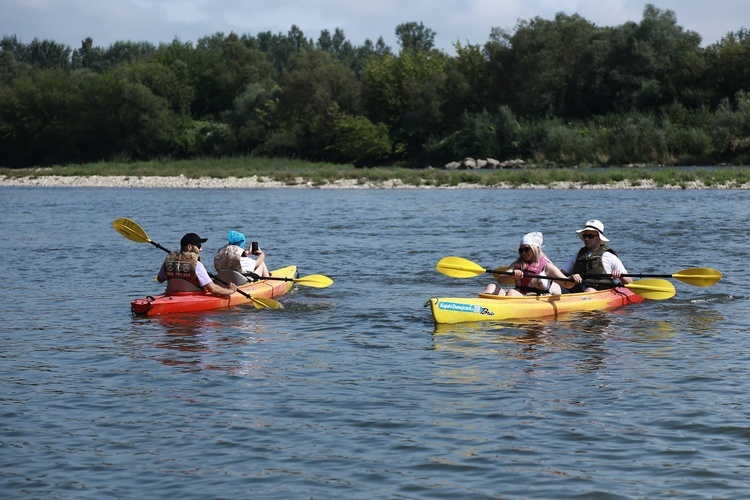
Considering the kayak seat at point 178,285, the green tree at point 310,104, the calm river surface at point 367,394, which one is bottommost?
the calm river surface at point 367,394

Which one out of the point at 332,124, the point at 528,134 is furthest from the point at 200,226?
the point at 332,124

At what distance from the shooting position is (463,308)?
11.5m

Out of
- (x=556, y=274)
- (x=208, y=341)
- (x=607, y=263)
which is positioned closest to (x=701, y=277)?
(x=607, y=263)

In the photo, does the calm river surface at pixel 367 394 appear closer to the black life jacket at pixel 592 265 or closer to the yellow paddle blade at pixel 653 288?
the yellow paddle blade at pixel 653 288

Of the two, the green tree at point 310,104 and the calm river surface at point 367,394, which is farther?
the green tree at point 310,104

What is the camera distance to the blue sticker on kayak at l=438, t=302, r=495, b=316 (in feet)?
37.5

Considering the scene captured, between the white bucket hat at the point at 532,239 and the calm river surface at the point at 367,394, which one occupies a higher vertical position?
the white bucket hat at the point at 532,239

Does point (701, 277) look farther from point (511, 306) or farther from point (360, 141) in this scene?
point (360, 141)

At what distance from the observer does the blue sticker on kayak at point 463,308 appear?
37.5 ft

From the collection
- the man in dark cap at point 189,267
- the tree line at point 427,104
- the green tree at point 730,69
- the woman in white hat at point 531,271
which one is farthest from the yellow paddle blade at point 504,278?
the green tree at point 730,69

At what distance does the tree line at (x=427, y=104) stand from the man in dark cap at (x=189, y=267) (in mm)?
35366

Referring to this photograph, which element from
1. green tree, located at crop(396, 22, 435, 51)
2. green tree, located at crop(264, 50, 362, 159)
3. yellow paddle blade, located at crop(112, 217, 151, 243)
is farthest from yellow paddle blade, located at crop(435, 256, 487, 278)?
green tree, located at crop(396, 22, 435, 51)

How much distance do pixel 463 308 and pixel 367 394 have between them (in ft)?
10.6

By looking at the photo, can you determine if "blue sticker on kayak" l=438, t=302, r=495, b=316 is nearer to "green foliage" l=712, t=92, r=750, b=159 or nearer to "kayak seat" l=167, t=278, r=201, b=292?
"kayak seat" l=167, t=278, r=201, b=292
